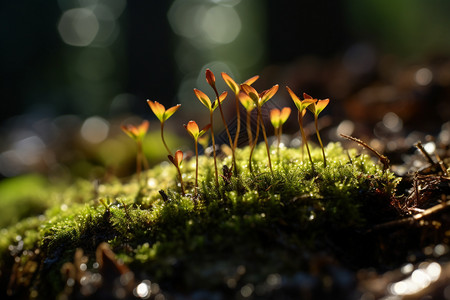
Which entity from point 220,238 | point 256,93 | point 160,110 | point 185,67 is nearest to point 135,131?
point 160,110

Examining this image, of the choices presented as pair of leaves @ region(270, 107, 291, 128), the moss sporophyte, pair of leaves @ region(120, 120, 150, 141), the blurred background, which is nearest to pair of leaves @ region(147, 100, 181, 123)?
the moss sporophyte

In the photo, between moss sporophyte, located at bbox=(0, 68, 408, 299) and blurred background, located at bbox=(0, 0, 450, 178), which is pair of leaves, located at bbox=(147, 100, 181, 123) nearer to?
moss sporophyte, located at bbox=(0, 68, 408, 299)

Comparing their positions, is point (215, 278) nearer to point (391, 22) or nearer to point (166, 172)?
point (166, 172)

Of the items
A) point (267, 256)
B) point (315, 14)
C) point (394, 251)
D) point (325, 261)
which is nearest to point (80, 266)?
point (267, 256)

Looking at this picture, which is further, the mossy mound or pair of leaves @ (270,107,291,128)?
pair of leaves @ (270,107,291,128)

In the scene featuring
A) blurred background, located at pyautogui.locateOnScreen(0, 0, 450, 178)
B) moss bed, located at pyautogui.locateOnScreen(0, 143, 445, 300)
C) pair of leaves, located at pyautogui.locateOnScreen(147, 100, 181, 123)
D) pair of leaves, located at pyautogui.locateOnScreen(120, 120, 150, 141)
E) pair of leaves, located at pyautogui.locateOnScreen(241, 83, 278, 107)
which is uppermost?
blurred background, located at pyautogui.locateOnScreen(0, 0, 450, 178)

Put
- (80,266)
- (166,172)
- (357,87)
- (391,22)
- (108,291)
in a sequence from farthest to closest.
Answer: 1. (391,22)
2. (357,87)
3. (166,172)
4. (80,266)
5. (108,291)
